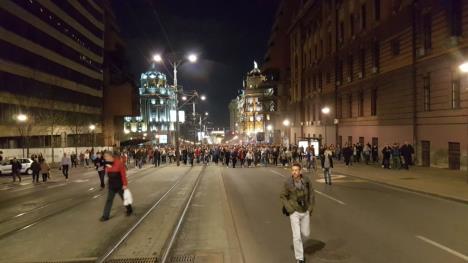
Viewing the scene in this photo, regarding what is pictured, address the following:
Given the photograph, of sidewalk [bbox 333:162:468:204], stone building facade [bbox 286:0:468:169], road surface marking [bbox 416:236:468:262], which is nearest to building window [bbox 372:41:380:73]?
→ stone building facade [bbox 286:0:468:169]

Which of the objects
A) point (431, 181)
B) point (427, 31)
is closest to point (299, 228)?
point (431, 181)

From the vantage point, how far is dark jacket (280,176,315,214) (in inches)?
314

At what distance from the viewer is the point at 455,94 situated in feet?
87.9

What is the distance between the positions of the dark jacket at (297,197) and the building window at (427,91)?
24.0m

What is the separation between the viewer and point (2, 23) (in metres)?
49.4

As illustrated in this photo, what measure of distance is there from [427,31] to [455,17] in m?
3.27

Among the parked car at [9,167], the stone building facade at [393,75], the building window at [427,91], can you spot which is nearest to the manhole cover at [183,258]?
the stone building facade at [393,75]

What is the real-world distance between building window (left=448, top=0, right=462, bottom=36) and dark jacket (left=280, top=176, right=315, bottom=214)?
2177cm

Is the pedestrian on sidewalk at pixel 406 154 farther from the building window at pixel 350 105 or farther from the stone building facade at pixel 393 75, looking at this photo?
the building window at pixel 350 105

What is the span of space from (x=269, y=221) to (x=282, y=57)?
73.6 meters

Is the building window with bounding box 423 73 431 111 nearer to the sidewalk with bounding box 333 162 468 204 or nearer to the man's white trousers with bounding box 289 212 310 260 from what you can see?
the sidewalk with bounding box 333 162 468 204

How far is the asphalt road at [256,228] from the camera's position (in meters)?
8.72

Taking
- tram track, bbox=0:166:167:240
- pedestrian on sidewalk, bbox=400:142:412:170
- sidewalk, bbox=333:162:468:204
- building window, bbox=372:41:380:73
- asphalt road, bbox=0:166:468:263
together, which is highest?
building window, bbox=372:41:380:73

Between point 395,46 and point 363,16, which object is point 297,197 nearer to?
point 395,46
